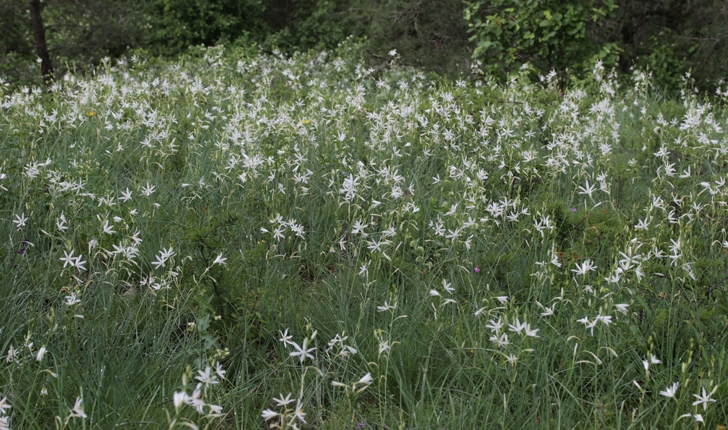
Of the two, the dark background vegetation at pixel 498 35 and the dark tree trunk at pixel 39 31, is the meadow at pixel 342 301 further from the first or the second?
the dark tree trunk at pixel 39 31

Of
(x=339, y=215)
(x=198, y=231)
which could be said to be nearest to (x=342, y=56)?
(x=339, y=215)

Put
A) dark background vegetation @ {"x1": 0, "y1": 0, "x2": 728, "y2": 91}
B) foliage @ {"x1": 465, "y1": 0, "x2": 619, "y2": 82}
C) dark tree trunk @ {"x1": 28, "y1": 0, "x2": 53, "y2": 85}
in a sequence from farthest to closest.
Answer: dark tree trunk @ {"x1": 28, "y1": 0, "x2": 53, "y2": 85} < dark background vegetation @ {"x1": 0, "y1": 0, "x2": 728, "y2": 91} < foliage @ {"x1": 465, "y1": 0, "x2": 619, "y2": 82}

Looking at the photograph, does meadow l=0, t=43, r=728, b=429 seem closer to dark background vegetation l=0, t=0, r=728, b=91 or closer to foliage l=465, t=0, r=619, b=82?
foliage l=465, t=0, r=619, b=82

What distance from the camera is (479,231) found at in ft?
10.7

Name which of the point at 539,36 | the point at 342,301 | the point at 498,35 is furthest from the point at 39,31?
the point at 342,301

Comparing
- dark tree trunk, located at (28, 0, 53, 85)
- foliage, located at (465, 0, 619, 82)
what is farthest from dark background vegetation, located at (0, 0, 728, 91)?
dark tree trunk, located at (28, 0, 53, 85)

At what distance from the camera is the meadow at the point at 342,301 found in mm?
2137

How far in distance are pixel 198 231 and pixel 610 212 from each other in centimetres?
245

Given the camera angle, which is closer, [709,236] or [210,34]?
[709,236]

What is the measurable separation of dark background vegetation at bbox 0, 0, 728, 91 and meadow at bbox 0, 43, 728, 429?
3.40 meters

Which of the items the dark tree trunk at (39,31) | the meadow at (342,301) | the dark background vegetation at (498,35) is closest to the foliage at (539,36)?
the dark background vegetation at (498,35)

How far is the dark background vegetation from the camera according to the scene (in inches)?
302

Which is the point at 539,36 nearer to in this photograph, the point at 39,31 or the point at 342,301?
the point at 342,301

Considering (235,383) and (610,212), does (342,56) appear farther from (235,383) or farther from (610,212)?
(235,383)
